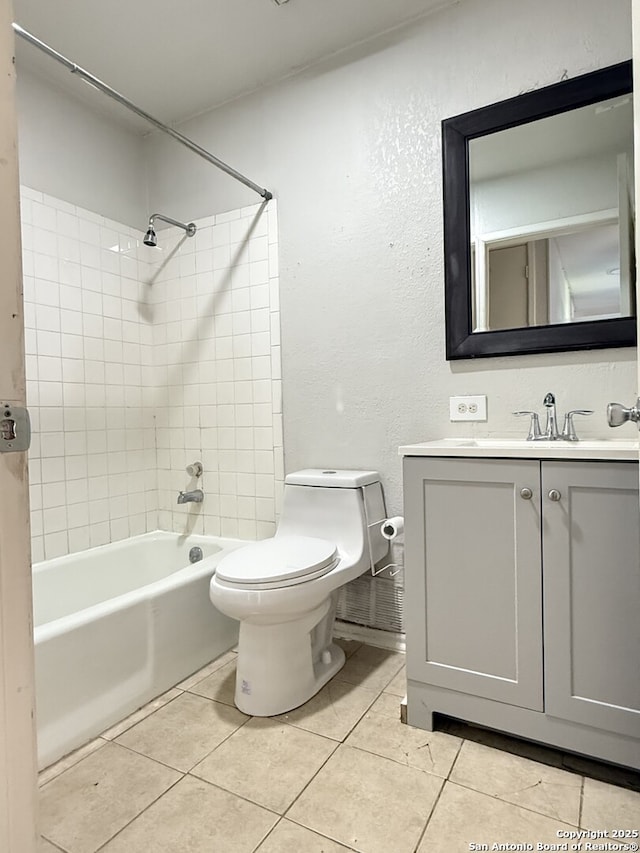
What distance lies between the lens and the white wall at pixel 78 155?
207 cm

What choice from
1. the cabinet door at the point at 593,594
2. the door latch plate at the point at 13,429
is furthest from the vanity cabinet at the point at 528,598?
the door latch plate at the point at 13,429

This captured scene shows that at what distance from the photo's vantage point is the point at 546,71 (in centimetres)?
168

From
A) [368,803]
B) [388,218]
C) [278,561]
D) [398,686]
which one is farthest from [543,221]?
[368,803]

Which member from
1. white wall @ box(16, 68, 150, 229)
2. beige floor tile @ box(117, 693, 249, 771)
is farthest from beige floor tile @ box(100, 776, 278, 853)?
white wall @ box(16, 68, 150, 229)

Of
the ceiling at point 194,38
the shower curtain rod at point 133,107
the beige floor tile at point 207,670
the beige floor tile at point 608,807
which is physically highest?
the ceiling at point 194,38

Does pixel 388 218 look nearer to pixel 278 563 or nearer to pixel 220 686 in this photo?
pixel 278 563

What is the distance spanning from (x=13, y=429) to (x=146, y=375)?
2.01 metres

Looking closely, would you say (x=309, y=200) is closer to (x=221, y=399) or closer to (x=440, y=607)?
(x=221, y=399)

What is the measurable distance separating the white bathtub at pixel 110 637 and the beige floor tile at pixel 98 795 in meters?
0.11

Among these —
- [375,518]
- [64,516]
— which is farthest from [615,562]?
[64,516]

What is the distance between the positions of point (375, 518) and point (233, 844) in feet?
3.54

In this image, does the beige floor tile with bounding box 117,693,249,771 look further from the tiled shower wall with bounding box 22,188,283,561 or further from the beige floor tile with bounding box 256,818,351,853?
the tiled shower wall with bounding box 22,188,283,561

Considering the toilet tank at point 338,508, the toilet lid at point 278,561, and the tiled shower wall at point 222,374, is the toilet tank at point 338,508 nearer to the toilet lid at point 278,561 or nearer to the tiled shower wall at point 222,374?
the toilet lid at point 278,561

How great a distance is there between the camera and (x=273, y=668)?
1577 millimetres
